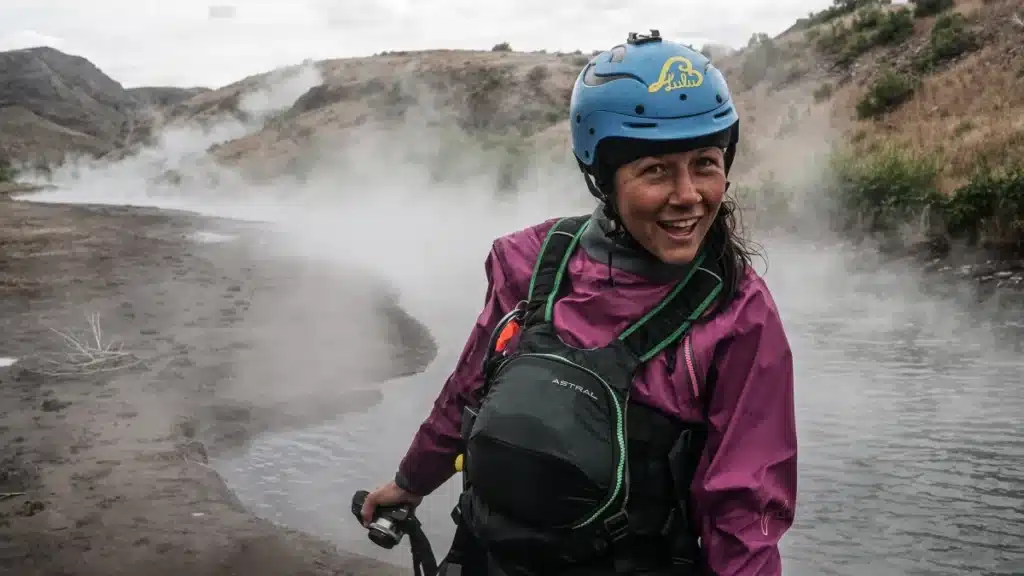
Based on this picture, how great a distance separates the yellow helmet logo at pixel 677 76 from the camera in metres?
1.84

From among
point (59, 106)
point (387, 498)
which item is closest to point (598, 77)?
point (387, 498)

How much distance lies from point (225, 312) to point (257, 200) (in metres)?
24.6

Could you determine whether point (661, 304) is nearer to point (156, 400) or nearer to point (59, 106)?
point (156, 400)

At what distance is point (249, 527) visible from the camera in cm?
469

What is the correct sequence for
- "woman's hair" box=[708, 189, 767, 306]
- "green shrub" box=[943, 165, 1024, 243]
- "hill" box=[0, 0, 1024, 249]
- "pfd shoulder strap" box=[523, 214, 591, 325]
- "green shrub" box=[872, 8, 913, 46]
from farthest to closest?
1. "green shrub" box=[872, 8, 913, 46]
2. "hill" box=[0, 0, 1024, 249]
3. "green shrub" box=[943, 165, 1024, 243]
4. "pfd shoulder strap" box=[523, 214, 591, 325]
5. "woman's hair" box=[708, 189, 767, 306]

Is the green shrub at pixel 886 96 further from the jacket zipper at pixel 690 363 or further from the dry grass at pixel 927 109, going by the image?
the jacket zipper at pixel 690 363

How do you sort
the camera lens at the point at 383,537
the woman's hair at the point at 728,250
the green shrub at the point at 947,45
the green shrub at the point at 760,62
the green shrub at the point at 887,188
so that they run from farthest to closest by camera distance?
the green shrub at the point at 760,62 → the green shrub at the point at 947,45 → the green shrub at the point at 887,188 → the camera lens at the point at 383,537 → the woman's hair at the point at 728,250

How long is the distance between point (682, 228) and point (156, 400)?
5.85 metres

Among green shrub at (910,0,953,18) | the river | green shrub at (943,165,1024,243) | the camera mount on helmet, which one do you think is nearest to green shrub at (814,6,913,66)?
green shrub at (910,0,953,18)

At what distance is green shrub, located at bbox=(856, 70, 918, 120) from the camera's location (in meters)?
19.7

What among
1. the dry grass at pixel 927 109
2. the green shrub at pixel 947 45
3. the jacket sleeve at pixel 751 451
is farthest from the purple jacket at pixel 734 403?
the green shrub at pixel 947 45

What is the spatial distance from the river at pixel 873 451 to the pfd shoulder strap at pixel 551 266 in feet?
9.49

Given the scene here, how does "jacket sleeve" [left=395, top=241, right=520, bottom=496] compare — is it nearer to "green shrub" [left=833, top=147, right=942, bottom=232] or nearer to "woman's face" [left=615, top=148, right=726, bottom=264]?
"woman's face" [left=615, top=148, right=726, bottom=264]

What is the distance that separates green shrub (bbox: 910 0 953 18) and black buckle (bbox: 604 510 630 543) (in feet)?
87.3
